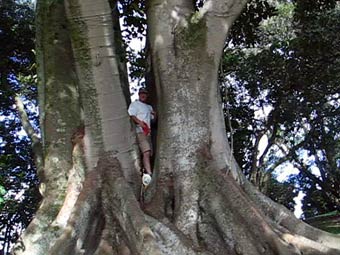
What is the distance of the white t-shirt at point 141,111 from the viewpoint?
18.8 feet

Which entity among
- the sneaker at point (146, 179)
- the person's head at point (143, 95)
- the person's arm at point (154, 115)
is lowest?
the sneaker at point (146, 179)

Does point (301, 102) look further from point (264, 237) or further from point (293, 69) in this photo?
point (264, 237)

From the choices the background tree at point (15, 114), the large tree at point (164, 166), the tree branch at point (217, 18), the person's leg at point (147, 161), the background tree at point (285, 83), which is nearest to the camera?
the large tree at point (164, 166)

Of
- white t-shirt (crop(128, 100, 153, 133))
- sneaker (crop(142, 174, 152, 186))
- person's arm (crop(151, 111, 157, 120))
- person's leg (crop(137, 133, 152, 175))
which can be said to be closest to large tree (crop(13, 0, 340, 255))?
sneaker (crop(142, 174, 152, 186))

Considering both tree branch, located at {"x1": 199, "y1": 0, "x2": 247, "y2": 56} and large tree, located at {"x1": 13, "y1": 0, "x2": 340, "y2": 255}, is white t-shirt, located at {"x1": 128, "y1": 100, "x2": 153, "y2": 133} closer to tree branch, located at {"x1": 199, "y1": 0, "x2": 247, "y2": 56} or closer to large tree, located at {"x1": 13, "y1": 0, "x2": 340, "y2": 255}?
large tree, located at {"x1": 13, "y1": 0, "x2": 340, "y2": 255}

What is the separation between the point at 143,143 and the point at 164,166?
1.90 feet

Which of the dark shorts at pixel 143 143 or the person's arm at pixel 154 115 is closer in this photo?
the dark shorts at pixel 143 143

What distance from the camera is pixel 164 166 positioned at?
5098 mm

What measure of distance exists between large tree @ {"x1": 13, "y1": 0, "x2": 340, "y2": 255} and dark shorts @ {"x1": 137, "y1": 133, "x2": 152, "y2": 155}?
22cm

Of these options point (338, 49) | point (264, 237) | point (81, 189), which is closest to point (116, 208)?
point (81, 189)

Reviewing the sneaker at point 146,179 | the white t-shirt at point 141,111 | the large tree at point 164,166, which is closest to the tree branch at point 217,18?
the large tree at point 164,166

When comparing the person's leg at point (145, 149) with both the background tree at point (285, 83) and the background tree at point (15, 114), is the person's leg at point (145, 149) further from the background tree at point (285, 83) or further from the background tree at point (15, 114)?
the background tree at point (285, 83)

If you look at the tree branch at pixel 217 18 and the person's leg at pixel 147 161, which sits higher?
the tree branch at pixel 217 18

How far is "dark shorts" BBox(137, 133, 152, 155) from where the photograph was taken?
18.2 feet
